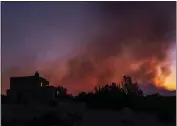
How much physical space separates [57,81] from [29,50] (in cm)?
39

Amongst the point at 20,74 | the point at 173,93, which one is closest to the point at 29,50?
the point at 20,74

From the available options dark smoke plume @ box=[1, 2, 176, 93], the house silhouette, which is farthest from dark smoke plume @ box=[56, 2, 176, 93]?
the house silhouette

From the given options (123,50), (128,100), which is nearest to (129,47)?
(123,50)

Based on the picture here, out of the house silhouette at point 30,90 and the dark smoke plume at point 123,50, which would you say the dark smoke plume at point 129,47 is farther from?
the house silhouette at point 30,90

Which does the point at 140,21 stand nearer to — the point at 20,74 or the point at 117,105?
the point at 117,105

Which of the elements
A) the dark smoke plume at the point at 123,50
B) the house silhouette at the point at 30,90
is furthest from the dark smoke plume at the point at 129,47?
the house silhouette at the point at 30,90

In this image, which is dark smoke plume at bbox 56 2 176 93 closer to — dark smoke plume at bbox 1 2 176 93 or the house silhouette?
dark smoke plume at bbox 1 2 176 93

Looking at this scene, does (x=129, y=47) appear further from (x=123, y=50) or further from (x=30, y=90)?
(x=30, y=90)

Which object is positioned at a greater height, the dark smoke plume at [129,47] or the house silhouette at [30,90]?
the dark smoke plume at [129,47]

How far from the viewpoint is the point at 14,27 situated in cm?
307

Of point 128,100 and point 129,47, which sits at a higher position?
point 129,47

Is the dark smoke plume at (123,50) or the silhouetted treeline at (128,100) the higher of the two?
the dark smoke plume at (123,50)

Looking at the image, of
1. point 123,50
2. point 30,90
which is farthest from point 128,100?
point 30,90

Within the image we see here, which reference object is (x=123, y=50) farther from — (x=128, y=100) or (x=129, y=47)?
(x=128, y=100)
